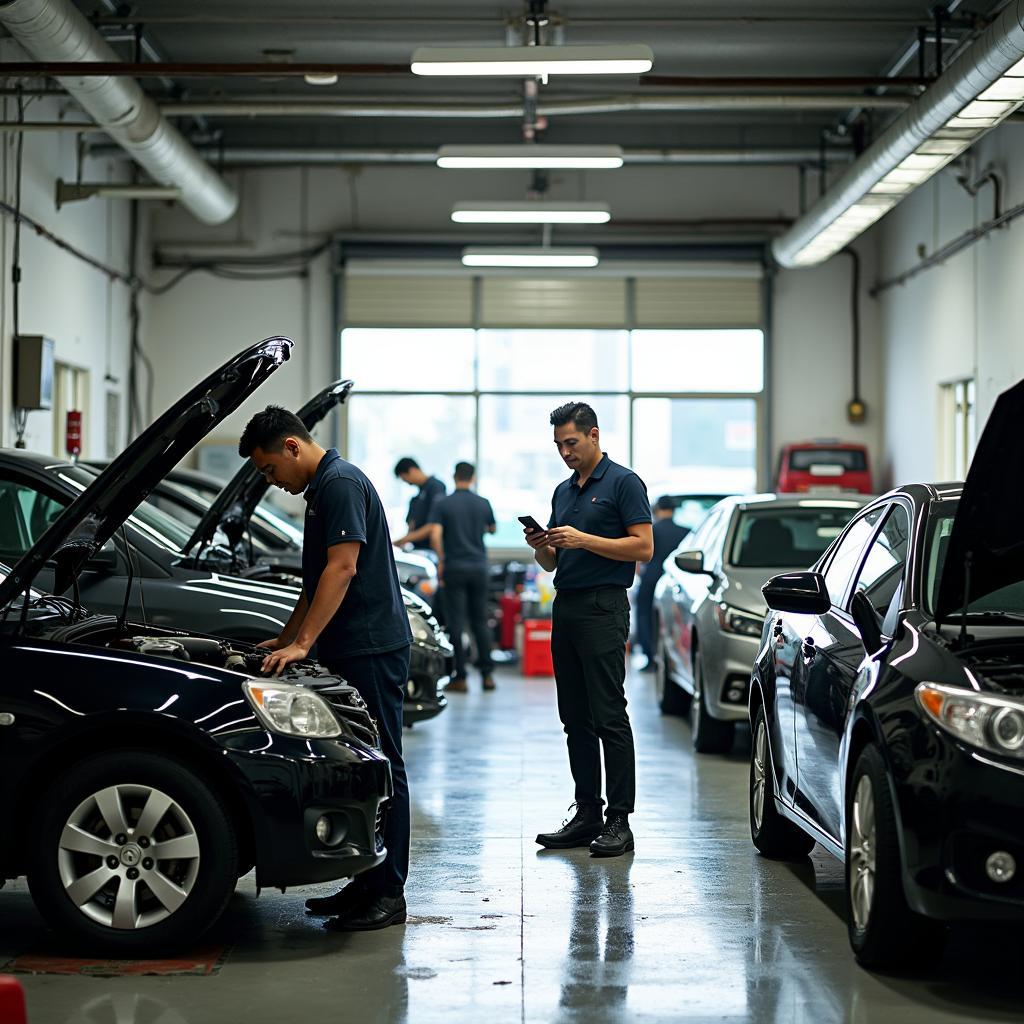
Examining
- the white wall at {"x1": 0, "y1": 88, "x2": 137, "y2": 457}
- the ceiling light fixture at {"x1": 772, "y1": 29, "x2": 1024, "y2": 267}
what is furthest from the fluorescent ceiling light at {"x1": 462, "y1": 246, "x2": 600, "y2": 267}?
the white wall at {"x1": 0, "y1": 88, "x2": 137, "y2": 457}

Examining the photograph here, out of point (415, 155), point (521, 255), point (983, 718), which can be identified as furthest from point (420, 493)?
point (983, 718)

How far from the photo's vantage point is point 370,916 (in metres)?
5.14

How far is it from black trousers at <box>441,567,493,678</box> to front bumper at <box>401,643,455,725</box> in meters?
4.62

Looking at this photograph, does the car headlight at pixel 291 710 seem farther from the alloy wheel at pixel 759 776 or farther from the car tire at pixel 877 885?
the alloy wheel at pixel 759 776

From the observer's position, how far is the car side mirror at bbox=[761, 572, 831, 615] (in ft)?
17.5

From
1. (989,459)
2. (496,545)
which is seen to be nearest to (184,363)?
(496,545)

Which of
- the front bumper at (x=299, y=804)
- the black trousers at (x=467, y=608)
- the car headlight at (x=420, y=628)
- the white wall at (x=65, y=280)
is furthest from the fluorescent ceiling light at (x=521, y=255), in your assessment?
the front bumper at (x=299, y=804)

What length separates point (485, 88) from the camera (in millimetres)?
15602

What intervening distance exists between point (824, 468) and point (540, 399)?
3.53 meters

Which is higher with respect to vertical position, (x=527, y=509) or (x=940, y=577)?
(x=527, y=509)

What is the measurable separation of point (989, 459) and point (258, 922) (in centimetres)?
268

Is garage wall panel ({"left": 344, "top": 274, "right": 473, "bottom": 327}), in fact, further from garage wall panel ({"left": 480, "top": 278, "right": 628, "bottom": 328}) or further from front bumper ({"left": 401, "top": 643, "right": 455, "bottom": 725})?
front bumper ({"left": 401, "top": 643, "right": 455, "bottom": 725})

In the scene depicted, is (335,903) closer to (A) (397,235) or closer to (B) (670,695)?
(B) (670,695)

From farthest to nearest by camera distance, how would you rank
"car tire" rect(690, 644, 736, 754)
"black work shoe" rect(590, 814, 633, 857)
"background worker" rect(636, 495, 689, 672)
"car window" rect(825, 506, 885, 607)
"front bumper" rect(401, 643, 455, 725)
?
"background worker" rect(636, 495, 689, 672) → "car tire" rect(690, 644, 736, 754) → "front bumper" rect(401, 643, 455, 725) → "black work shoe" rect(590, 814, 633, 857) → "car window" rect(825, 506, 885, 607)
